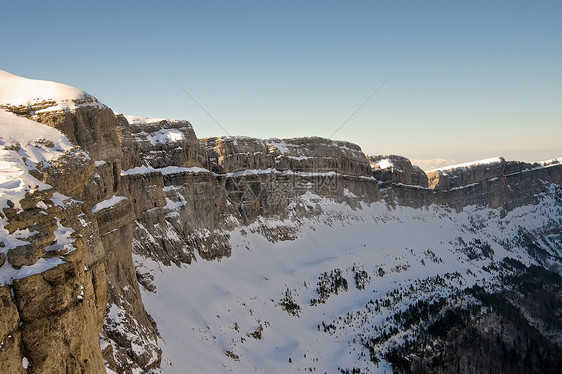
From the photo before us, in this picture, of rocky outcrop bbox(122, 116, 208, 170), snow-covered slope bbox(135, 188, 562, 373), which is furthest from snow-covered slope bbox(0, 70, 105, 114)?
rocky outcrop bbox(122, 116, 208, 170)

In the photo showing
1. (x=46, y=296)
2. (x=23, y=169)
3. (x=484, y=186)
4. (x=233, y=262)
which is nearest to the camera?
(x=46, y=296)

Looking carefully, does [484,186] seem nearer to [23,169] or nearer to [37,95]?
[37,95]

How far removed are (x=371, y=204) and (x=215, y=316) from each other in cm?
8210

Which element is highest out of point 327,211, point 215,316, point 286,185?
point 286,185

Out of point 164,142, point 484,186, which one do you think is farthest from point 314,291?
point 484,186

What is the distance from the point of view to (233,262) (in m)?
70.4

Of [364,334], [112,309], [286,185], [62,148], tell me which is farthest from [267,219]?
[62,148]

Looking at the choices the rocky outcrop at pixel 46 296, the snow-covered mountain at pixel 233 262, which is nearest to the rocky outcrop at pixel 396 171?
the snow-covered mountain at pixel 233 262

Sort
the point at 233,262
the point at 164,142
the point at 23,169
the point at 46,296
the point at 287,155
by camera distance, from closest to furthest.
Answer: the point at 46,296, the point at 23,169, the point at 164,142, the point at 233,262, the point at 287,155

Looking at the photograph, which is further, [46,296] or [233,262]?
[233,262]

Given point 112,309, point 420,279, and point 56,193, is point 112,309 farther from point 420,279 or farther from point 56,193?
point 420,279

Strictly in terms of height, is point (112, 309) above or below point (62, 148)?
below

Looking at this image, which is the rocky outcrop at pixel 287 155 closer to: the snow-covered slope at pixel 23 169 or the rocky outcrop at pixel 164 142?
the rocky outcrop at pixel 164 142

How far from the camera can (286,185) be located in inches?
3807
